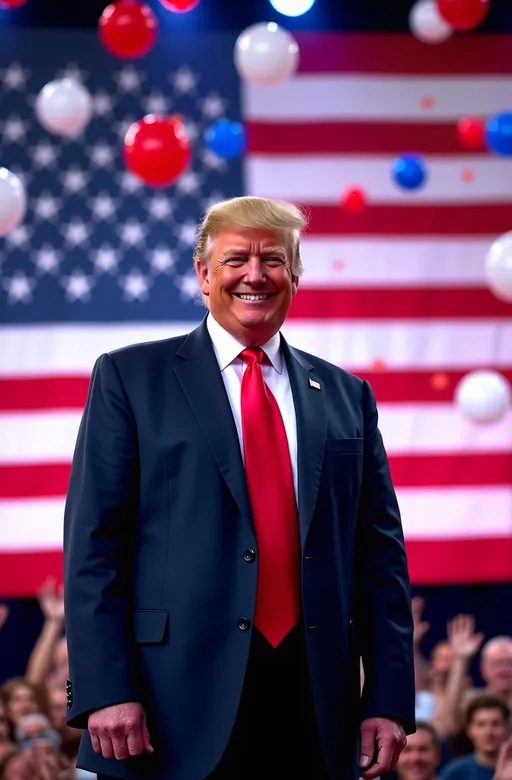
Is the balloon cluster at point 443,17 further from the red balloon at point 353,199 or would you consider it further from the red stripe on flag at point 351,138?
the red balloon at point 353,199

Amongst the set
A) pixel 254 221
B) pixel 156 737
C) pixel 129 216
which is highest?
pixel 129 216

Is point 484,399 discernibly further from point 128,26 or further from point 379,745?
point 379,745

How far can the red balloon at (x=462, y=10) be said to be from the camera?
4.68m

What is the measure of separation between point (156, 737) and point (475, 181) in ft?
15.8

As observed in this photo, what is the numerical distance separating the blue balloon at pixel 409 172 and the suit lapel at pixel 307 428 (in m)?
3.52

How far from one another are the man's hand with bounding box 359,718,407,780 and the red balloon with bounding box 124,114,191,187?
119 inches

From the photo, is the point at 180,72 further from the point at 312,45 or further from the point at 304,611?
the point at 304,611

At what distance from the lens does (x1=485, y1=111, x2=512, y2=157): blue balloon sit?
15.8 ft

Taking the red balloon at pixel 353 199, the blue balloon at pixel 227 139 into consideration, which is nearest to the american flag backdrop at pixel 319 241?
the red balloon at pixel 353 199

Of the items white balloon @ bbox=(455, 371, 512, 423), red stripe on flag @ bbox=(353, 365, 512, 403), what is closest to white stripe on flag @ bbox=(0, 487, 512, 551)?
red stripe on flag @ bbox=(353, 365, 512, 403)

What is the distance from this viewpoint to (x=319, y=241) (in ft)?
19.8

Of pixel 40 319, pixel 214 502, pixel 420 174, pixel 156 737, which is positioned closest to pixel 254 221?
pixel 214 502

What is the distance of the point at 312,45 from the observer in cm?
610

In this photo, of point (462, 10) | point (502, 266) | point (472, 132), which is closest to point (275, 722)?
point (502, 266)
